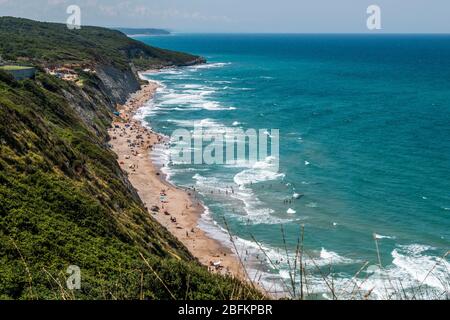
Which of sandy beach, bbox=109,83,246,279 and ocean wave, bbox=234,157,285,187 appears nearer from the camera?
sandy beach, bbox=109,83,246,279

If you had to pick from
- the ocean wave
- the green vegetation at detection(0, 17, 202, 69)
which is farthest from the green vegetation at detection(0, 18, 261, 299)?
the green vegetation at detection(0, 17, 202, 69)

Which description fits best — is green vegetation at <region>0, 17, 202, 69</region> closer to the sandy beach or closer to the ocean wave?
the sandy beach

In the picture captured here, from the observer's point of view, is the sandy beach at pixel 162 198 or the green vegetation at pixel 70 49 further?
the green vegetation at pixel 70 49

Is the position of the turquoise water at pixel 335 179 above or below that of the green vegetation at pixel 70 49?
below

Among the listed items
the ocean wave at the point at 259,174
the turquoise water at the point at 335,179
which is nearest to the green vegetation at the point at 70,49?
the turquoise water at the point at 335,179

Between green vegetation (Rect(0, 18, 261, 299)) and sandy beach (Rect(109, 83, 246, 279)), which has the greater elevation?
green vegetation (Rect(0, 18, 261, 299))

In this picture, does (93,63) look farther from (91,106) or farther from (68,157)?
(68,157)

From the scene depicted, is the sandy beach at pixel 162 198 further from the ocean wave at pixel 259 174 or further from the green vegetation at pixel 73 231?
the ocean wave at pixel 259 174

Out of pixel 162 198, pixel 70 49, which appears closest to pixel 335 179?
pixel 162 198
